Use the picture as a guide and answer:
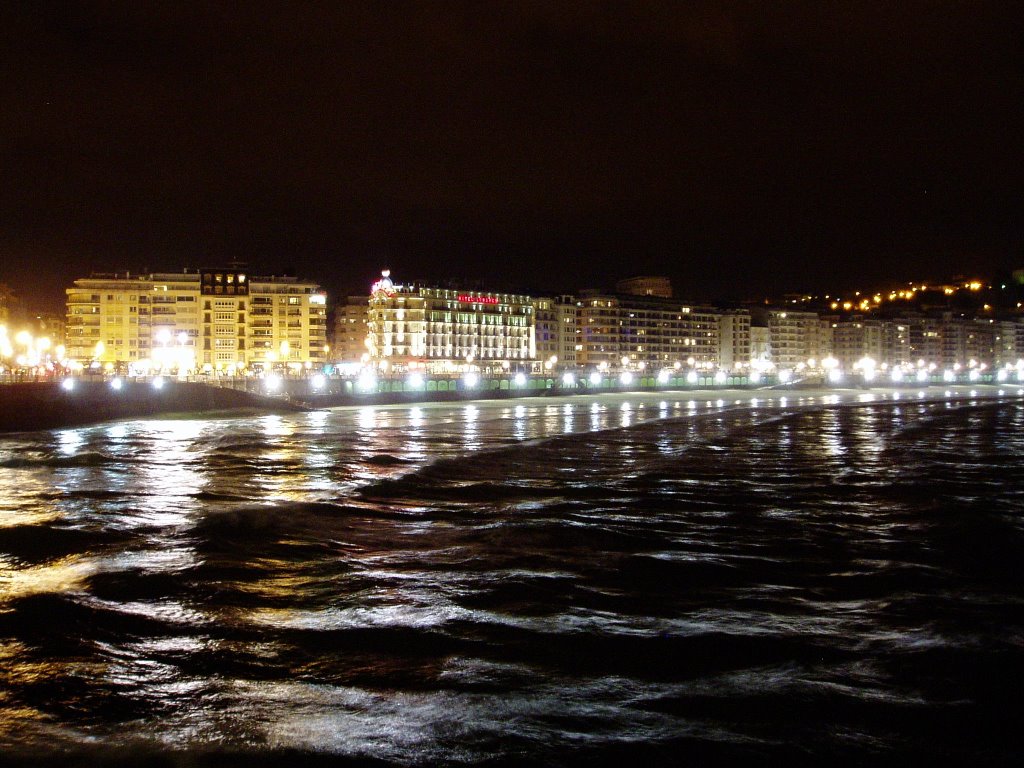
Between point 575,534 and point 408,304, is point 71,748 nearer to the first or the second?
point 575,534

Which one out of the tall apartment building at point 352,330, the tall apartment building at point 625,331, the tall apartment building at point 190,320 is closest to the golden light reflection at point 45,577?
the tall apartment building at point 190,320

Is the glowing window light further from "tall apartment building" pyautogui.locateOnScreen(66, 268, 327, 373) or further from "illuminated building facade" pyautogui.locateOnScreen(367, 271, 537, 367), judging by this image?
"illuminated building facade" pyautogui.locateOnScreen(367, 271, 537, 367)

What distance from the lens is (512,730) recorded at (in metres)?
7.52

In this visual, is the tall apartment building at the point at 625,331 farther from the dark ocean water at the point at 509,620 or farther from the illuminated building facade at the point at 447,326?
A: the dark ocean water at the point at 509,620

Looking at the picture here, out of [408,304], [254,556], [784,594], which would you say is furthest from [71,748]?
[408,304]

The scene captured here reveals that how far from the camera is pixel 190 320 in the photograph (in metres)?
144

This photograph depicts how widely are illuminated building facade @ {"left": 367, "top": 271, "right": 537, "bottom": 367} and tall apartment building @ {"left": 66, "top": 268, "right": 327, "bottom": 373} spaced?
54.4ft

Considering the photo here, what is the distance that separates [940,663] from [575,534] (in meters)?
7.98

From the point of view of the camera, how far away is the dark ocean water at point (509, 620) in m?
7.44

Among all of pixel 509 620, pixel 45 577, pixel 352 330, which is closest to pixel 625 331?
pixel 352 330

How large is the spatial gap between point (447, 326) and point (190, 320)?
4525cm

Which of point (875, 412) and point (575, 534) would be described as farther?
point (875, 412)

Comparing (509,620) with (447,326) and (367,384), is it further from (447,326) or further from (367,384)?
(447,326)

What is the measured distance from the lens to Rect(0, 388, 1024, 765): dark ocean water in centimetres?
744
